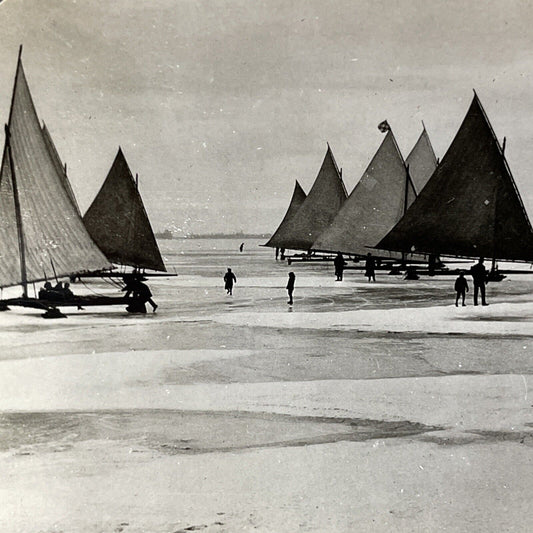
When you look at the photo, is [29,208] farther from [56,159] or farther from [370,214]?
[370,214]

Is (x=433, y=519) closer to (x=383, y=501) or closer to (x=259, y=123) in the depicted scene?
(x=383, y=501)

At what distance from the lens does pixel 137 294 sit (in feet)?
30.9

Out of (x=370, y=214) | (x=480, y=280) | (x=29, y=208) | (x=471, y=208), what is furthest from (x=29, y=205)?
(x=370, y=214)

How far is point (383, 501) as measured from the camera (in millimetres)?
4371

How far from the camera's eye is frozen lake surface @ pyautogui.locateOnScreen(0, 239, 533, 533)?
433 cm

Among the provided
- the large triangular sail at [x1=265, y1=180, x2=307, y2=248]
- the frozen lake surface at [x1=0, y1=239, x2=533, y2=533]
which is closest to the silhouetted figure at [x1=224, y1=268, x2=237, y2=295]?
the large triangular sail at [x1=265, y1=180, x2=307, y2=248]

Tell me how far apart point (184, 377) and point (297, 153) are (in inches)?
93.8

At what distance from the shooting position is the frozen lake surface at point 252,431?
4332mm

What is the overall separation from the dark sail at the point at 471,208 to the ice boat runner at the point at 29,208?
4.15 m

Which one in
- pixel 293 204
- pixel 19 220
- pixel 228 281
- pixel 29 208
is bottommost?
pixel 228 281

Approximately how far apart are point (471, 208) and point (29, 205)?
9.26m

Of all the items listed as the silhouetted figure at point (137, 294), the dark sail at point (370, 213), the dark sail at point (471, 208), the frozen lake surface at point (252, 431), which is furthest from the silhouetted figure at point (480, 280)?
the dark sail at point (370, 213)

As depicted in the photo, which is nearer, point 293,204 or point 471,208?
point 293,204

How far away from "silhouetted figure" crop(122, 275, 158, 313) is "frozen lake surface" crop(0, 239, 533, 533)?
61 centimetres
